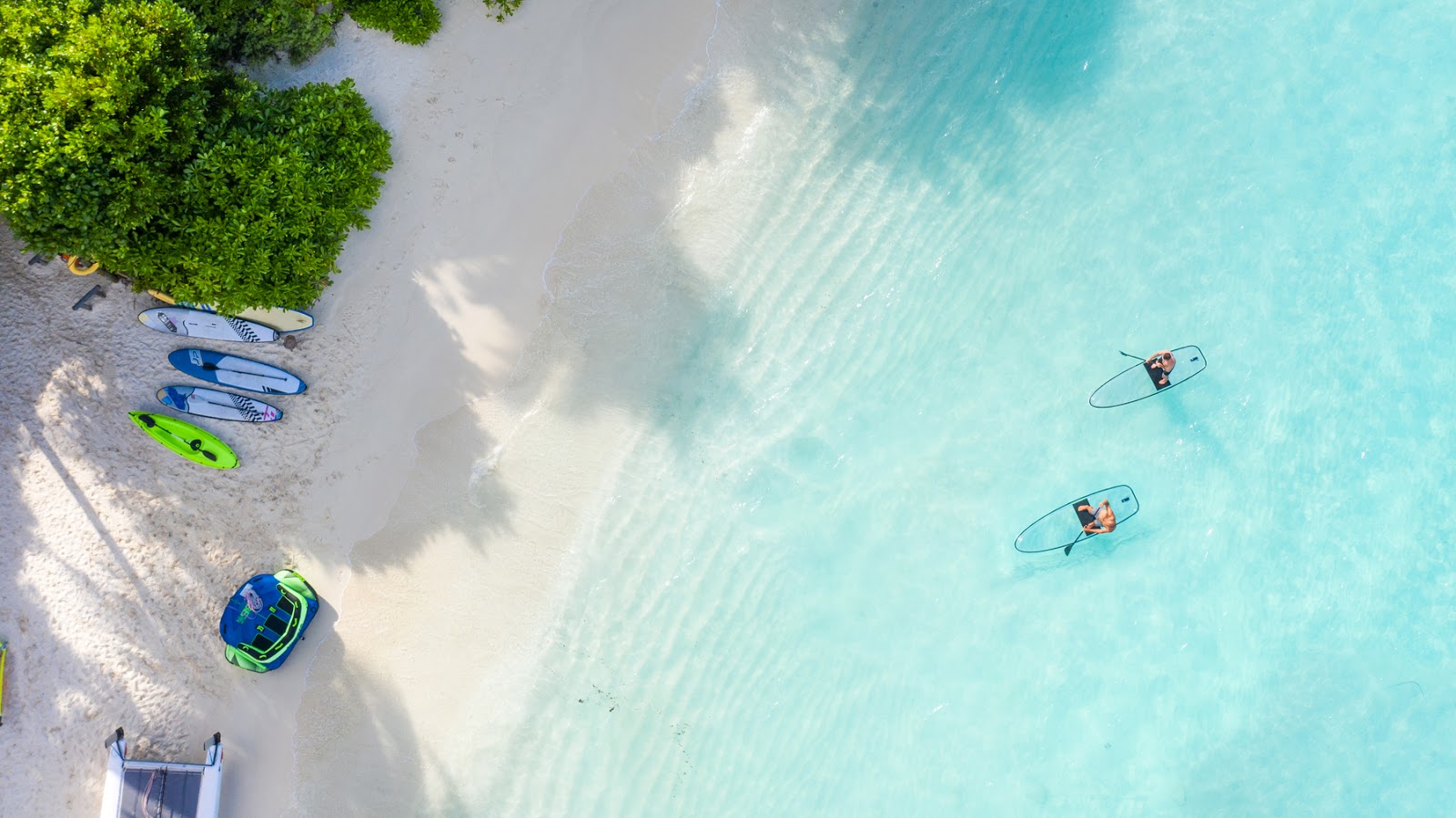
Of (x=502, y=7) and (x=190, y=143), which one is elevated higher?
(x=502, y=7)

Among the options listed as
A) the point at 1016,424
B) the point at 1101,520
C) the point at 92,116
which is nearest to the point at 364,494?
the point at 92,116

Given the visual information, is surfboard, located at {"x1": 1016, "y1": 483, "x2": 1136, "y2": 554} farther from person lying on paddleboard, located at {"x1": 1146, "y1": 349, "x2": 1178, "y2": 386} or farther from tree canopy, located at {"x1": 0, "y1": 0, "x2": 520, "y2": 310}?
tree canopy, located at {"x1": 0, "y1": 0, "x2": 520, "y2": 310}

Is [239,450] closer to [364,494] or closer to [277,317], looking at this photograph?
[364,494]

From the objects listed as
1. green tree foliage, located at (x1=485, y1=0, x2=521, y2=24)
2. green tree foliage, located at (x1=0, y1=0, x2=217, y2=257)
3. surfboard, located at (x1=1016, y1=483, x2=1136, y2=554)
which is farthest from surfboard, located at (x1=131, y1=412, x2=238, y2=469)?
surfboard, located at (x1=1016, y1=483, x2=1136, y2=554)

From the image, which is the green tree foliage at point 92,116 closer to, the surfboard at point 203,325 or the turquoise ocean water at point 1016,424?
the surfboard at point 203,325

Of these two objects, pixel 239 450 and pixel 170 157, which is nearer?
pixel 170 157
